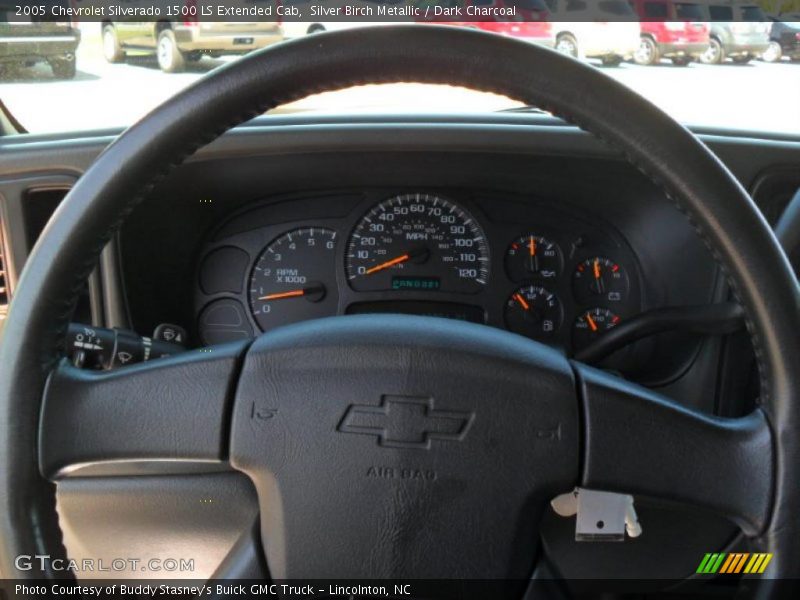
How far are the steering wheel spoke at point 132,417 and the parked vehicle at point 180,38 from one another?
808mm

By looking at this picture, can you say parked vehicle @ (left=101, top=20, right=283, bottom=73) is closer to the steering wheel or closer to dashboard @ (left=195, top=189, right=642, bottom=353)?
dashboard @ (left=195, top=189, right=642, bottom=353)

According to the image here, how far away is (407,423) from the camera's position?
1061mm

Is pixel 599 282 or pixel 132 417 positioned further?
pixel 599 282

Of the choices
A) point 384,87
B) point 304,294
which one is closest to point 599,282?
point 304,294

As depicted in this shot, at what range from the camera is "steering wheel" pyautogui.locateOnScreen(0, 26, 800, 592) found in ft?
3.20

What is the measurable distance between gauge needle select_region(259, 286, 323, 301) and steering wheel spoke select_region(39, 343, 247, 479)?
134 cm

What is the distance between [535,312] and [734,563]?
1268 millimetres

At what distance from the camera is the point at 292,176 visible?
235 centimetres

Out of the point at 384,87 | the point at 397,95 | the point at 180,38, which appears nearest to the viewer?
the point at 384,87

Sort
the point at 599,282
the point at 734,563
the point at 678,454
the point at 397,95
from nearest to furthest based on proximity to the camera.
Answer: the point at 678,454 → the point at 734,563 → the point at 397,95 → the point at 599,282

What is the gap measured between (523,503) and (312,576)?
253 mm

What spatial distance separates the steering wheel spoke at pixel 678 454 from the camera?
Result: 3.30ft

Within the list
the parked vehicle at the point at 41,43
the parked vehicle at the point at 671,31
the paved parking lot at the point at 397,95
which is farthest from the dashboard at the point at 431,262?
the parked vehicle at the point at 41,43

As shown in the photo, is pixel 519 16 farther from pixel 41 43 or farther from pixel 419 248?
pixel 41 43
